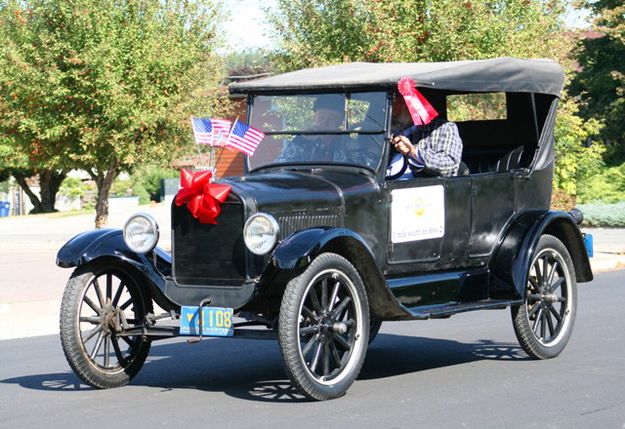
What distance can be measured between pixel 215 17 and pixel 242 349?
13.5m

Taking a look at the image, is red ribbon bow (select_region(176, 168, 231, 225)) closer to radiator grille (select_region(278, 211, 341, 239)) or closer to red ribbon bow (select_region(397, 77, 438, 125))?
radiator grille (select_region(278, 211, 341, 239))

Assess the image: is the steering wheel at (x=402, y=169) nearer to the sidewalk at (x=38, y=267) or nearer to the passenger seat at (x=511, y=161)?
the passenger seat at (x=511, y=161)

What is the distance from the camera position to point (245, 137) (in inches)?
324

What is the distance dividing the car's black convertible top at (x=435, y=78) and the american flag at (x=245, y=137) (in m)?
0.40

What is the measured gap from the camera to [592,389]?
7301mm

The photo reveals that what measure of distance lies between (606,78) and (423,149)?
31.0 meters

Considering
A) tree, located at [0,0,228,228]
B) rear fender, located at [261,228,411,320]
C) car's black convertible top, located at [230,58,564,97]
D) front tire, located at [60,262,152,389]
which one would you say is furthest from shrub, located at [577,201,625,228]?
front tire, located at [60,262,152,389]

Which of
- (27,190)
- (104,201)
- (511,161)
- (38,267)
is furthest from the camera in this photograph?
(27,190)

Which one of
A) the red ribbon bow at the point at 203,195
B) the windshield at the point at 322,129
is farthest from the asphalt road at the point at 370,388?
the windshield at the point at 322,129

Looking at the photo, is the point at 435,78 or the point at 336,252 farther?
the point at 435,78

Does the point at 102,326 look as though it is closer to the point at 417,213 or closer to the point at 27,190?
the point at 417,213

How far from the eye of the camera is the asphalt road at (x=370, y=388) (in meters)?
6.45

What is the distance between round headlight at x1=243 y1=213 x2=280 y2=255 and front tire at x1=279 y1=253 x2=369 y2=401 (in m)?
0.30

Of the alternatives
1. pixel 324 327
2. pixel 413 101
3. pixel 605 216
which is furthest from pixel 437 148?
pixel 605 216
